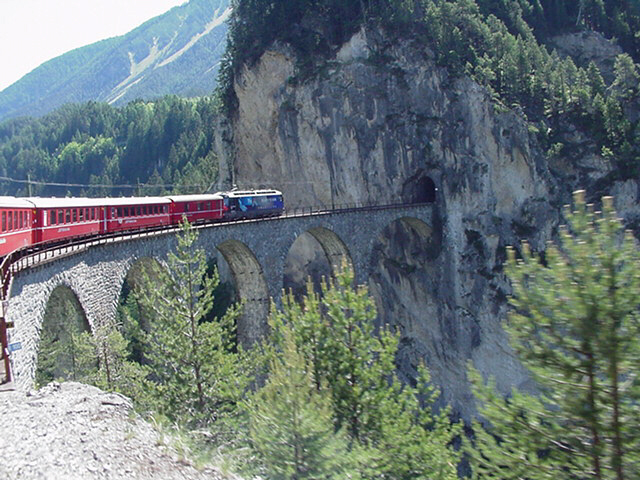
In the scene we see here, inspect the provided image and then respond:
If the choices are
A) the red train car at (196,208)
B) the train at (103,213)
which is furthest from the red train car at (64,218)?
the red train car at (196,208)

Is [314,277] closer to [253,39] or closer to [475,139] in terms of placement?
[475,139]

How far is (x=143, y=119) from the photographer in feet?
518

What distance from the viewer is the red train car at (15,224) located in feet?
63.3

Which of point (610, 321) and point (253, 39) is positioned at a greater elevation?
point (253, 39)

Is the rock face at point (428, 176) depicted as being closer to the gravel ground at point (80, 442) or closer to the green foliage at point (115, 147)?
the gravel ground at point (80, 442)

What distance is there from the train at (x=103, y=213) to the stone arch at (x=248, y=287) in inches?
86.4

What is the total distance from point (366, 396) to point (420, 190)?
40503 mm

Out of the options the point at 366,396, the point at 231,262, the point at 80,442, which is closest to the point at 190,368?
the point at 366,396

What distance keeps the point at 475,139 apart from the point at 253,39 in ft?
72.8

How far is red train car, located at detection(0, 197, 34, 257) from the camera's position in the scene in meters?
19.3

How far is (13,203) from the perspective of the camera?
20.3 meters

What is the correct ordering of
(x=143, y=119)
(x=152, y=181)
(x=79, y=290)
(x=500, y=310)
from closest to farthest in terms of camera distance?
1. (x=79, y=290)
2. (x=500, y=310)
3. (x=152, y=181)
4. (x=143, y=119)

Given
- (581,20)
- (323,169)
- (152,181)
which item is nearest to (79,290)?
(323,169)

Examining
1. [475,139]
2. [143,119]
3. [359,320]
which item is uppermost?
[143,119]
